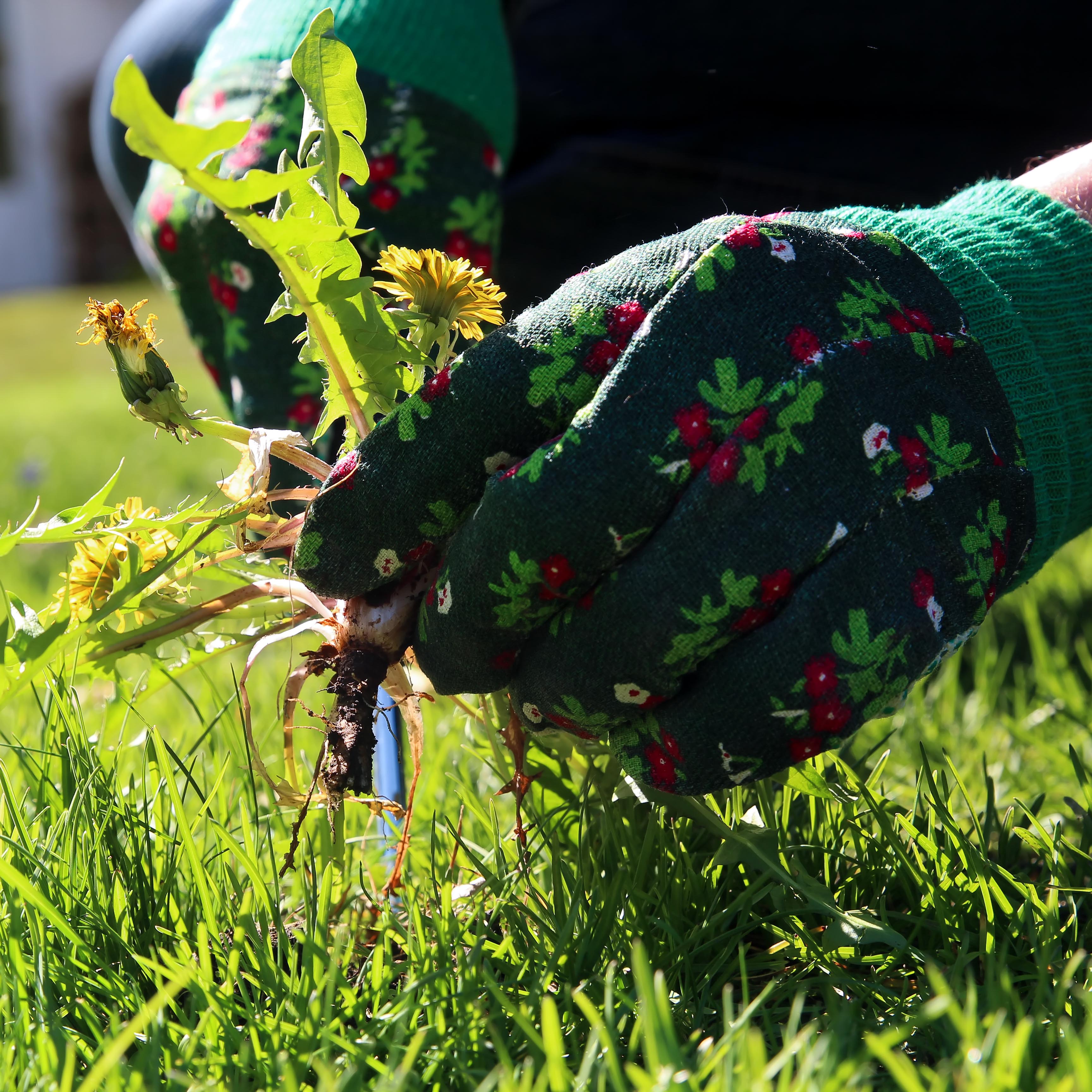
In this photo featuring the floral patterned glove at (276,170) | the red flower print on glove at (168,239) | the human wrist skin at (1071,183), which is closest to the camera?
the human wrist skin at (1071,183)

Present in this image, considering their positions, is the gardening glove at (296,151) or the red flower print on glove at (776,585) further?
the gardening glove at (296,151)

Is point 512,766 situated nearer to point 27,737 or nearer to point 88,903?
point 88,903

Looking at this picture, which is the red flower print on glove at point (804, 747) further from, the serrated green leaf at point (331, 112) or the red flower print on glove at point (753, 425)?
the serrated green leaf at point (331, 112)

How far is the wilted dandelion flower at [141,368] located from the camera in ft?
2.71

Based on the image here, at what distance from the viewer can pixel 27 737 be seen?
1221 millimetres

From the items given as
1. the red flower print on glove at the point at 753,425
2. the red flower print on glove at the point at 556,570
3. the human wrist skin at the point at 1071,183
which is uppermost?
the human wrist skin at the point at 1071,183

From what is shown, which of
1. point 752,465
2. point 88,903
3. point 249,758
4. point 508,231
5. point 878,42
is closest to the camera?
point 752,465

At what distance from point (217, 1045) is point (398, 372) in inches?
21.0

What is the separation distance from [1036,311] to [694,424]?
0.34 m

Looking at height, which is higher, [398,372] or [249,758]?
[398,372]

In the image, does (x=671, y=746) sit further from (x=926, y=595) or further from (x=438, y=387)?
(x=438, y=387)

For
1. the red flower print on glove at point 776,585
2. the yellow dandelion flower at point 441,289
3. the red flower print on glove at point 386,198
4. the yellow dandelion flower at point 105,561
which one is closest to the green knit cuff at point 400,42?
the red flower print on glove at point 386,198

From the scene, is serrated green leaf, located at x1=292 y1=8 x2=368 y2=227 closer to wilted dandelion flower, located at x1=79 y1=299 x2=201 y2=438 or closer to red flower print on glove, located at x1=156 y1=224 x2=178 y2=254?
wilted dandelion flower, located at x1=79 y1=299 x2=201 y2=438

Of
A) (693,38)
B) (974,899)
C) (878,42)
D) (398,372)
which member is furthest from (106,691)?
(878,42)
